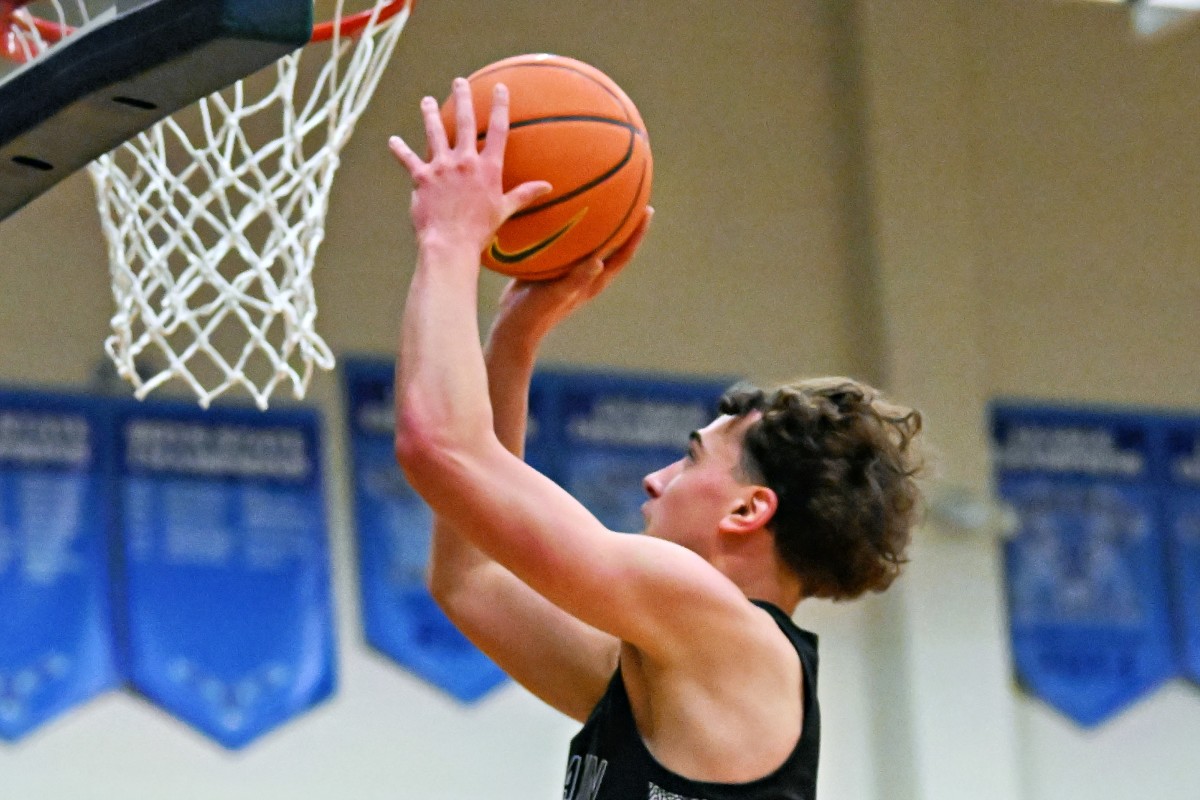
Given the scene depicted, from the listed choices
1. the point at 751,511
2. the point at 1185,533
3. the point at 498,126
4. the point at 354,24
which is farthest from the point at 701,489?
the point at 1185,533

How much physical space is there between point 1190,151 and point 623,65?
2609 millimetres

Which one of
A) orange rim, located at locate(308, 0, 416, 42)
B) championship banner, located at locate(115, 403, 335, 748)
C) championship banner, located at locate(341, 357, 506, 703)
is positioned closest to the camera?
orange rim, located at locate(308, 0, 416, 42)

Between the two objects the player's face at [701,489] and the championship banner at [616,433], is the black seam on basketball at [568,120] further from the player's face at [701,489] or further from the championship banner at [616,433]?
the championship banner at [616,433]

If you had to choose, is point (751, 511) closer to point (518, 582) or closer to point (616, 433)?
point (518, 582)

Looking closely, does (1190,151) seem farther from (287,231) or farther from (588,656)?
(588,656)

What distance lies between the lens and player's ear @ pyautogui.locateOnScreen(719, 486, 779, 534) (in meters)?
2.07

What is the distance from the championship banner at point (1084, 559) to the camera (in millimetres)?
6668

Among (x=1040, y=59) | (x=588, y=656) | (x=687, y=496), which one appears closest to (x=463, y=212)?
(x=687, y=496)

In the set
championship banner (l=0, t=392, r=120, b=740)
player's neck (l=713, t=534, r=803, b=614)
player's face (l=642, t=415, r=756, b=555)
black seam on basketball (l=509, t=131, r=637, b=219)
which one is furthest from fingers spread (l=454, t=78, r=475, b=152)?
championship banner (l=0, t=392, r=120, b=740)

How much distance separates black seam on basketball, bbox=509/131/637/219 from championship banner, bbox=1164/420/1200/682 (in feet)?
17.3

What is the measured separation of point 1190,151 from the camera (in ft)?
24.0

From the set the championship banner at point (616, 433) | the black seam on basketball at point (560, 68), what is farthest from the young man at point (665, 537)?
the championship banner at point (616, 433)

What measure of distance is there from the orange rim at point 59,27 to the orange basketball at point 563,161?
302 mm

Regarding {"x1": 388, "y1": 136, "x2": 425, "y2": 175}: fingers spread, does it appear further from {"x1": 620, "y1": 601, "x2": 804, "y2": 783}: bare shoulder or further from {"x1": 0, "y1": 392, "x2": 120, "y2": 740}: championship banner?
{"x1": 0, "y1": 392, "x2": 120, "y2": 740}: championship banner
